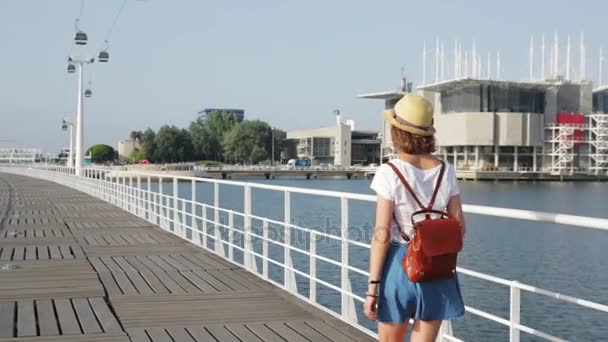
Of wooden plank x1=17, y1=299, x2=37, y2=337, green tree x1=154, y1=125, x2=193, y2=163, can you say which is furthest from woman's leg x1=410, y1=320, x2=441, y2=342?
green tree x1=154, y1=125, x2=193, y2=163

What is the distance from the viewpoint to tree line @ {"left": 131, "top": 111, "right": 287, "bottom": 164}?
472 feet

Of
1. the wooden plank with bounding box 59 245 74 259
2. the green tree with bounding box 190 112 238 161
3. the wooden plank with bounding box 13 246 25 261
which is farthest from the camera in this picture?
the green tree with bounding box 190 112 238 161

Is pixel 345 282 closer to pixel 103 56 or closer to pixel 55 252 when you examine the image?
pixel 55 252

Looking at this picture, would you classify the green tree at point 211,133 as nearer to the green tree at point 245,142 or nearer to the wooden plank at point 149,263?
the green tree at point 245,142

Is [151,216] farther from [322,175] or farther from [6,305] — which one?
[322,175]

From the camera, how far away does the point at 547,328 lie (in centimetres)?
1498

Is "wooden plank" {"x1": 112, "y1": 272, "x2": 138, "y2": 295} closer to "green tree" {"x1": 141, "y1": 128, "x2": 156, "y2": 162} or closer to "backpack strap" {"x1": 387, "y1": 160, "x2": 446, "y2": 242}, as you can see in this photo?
"backpack strap" {"x1": 387, "y1": 160, "x2": 446, "y2": 242}

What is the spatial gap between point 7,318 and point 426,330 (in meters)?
4.15

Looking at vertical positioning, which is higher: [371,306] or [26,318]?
[371,306]

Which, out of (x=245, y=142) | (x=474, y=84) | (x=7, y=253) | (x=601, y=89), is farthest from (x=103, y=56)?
(x=245, y=142)

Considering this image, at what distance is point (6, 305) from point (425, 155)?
4.81 m

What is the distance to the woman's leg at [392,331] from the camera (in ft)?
10.7

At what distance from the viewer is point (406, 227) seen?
326 cm

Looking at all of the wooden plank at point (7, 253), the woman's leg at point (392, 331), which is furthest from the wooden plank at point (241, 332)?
the wooden plank at point (7, 253)
